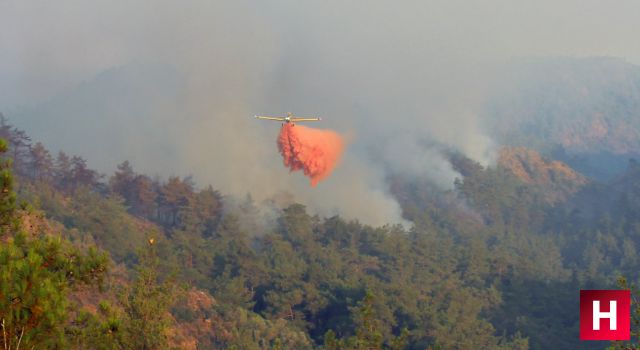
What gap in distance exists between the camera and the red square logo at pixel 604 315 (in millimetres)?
27062

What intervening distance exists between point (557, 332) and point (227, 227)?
4630cm

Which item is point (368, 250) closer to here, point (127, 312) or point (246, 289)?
point (246, 289)

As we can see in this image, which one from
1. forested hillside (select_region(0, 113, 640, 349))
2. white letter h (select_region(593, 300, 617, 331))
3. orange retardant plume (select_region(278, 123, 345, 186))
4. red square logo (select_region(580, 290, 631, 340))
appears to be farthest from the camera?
orange retardant plume (select_region(278, 123, 345, 186))

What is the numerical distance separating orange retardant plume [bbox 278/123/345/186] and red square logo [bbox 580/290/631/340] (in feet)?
162

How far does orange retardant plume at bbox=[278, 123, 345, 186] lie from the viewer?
7838cm

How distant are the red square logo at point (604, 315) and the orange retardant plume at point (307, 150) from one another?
4930cm

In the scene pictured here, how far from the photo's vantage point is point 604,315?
29.6 m

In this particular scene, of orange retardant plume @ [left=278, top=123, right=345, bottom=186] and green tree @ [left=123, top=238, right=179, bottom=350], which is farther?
orange retardant plume @ [left=278, top=123, right=345, bottom=186]

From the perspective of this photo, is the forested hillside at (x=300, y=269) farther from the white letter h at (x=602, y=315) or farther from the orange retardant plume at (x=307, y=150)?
the orange retardant plume at (x=307, y=150)

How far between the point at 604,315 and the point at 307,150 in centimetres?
5225

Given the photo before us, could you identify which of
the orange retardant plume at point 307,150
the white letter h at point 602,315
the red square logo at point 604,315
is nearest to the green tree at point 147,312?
the red square logo at point 604,315

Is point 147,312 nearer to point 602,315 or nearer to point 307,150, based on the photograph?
point 602,315

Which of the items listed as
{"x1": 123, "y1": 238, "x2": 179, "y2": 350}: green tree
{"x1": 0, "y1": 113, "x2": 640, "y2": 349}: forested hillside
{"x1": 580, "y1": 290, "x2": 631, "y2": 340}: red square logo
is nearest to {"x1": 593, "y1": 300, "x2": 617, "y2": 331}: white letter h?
{"x1": 580, "y1": 290, "x2": 631, "y2": 340}: red square logo

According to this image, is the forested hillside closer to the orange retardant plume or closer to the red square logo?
the red square logo
